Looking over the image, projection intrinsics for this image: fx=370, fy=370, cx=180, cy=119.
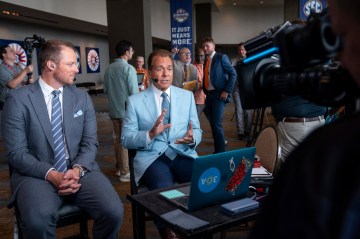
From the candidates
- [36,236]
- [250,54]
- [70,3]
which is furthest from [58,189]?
[70,3]

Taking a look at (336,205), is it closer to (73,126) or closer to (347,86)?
(347,86)

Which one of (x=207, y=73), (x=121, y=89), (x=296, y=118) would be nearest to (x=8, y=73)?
(x=121, y=89)

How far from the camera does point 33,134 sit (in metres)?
2.21

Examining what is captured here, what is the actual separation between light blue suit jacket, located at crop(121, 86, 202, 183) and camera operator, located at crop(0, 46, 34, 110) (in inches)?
104

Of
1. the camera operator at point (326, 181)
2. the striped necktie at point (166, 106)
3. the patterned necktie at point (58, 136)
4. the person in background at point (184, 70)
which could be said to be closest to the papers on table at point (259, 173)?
the striped necktie at point (166, 106)

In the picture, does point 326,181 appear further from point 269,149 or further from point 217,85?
point 217,85

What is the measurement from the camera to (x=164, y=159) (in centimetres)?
257

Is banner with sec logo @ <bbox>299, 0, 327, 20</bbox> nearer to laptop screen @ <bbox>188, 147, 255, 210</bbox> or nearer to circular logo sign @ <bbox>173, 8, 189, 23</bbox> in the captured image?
circular logo sign @ <bbox>173, 8, 189, 23</bbox>

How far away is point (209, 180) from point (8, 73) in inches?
165

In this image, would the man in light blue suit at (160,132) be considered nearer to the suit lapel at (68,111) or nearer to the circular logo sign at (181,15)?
the suit lapel at (68,111)

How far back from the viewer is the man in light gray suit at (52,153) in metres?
2.01

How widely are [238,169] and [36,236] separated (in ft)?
3.63

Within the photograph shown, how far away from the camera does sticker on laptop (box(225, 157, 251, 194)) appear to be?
163 centimetres

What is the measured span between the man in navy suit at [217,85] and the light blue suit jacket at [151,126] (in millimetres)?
2162
